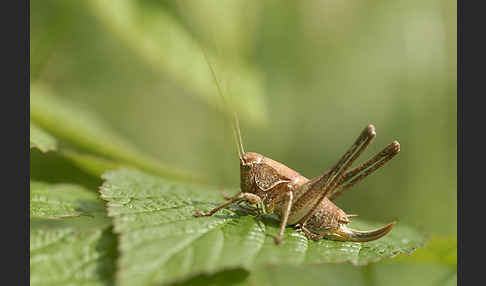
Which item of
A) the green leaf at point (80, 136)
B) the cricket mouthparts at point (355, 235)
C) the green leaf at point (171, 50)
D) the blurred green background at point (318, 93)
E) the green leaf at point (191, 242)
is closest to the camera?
the green leaf at point (191, 242)

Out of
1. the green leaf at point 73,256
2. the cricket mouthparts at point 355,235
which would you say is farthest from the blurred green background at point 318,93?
the green leaf at point 73,256

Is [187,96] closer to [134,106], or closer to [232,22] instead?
[134,106]

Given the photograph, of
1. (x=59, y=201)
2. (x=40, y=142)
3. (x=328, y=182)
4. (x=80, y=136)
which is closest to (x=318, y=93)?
(x=80, y=136)

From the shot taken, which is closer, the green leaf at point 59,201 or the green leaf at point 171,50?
the green leaf at point 59,201

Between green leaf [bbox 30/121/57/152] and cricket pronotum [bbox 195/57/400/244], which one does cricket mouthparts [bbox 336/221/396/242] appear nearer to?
cricket pronotum [bbox 195/57/400/244]

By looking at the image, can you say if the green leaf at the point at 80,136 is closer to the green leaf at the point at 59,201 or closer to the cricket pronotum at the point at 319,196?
the green leaf at the point at 59,201

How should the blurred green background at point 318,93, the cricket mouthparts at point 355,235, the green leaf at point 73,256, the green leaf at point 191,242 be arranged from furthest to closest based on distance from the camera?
1. the blurred green background at point 318,93
2. the cricket mouthparts at point 355,235
3. the green leaf at point 73,256
4. the green leaf at point 191,242

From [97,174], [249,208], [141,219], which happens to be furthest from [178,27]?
[141,219]
